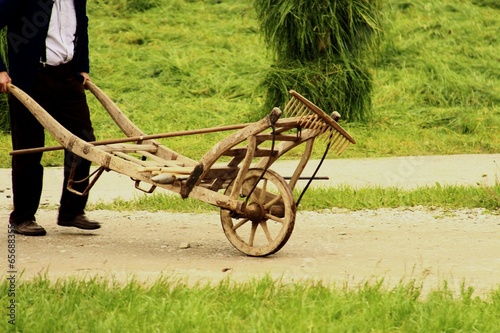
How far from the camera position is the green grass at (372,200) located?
7.61 metres

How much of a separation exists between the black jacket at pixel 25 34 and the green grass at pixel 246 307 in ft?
6.04

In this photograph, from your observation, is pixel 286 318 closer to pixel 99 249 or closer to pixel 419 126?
pixel 99 249

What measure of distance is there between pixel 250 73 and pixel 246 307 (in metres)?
9.22

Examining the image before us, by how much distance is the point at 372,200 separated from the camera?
7.70 meters

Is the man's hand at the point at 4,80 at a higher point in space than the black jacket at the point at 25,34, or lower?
lower

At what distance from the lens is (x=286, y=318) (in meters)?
4.36

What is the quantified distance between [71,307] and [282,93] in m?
7.05

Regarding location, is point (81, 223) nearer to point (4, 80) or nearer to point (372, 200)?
point (4, 80)

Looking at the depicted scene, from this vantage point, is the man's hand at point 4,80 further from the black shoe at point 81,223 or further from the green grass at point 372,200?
the green grass at point 372,200

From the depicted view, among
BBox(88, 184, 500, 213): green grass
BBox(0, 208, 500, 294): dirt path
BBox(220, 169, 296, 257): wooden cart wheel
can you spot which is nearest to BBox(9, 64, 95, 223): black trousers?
BBox(0, 208, 500, 294): dirt path

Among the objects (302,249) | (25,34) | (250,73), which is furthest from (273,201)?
(250,73)

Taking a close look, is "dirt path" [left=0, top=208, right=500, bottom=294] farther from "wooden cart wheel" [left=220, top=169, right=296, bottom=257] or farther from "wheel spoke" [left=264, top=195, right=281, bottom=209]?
"wheel spoke" [left=264, top=195, right=281, bottom=209]

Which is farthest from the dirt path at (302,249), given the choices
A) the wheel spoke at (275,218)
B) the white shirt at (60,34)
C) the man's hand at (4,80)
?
the white shirt at (60,34)

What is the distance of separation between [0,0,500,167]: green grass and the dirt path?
2902 millimetres
